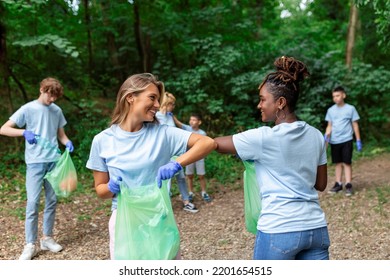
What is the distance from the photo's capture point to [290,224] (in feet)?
6.77

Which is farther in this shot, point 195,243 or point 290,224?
point 195,243

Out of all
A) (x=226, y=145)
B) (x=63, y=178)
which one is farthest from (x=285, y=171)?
(x=63, y=178)

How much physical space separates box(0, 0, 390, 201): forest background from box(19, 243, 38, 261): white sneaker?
4277 mm

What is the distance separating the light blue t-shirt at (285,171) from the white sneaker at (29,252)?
3.19m

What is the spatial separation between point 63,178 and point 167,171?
241 centimetres

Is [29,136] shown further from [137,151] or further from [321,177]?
[321,177]

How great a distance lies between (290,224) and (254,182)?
1.72 ft

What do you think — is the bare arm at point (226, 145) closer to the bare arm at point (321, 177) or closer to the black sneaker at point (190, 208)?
the bare arm at point (321, 177)

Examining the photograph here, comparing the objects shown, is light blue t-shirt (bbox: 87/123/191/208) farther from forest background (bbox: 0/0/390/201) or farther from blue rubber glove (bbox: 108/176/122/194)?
forest background (bbox: 0/0/390/201)

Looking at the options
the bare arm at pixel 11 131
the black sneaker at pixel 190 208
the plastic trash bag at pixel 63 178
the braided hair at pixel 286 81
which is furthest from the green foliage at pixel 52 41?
the braided hair at pixel 286 81

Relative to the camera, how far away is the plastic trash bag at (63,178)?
4.27 m

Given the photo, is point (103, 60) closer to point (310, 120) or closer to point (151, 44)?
point (151, 44)
